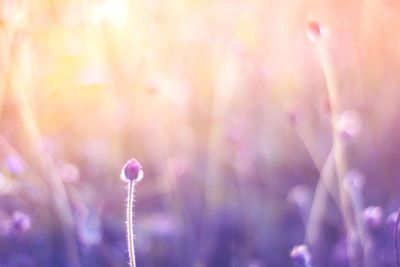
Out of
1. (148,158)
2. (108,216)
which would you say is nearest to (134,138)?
(148,158)

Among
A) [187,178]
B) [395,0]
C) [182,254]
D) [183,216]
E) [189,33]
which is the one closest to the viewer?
[182,254]

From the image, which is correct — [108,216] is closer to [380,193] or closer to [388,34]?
[380,193]

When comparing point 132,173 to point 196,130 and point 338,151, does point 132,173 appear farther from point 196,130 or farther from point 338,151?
point 196,130

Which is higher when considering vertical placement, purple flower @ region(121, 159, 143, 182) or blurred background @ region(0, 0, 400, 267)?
purple flower @ region(121, 159, 143, 182)

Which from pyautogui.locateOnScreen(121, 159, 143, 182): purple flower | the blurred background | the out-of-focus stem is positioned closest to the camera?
pyautogui.locateOnScreen(121, 159, 143, 182): purple flower

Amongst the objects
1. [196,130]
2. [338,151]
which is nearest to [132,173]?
[338,151]

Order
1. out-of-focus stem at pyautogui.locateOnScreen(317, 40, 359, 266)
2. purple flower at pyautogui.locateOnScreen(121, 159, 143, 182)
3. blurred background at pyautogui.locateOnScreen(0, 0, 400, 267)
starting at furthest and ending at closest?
1. blurred background at pyautogui.locateOnScreen(0, 0, 400, 267)
2. out-of-focus stem at pyautogui.locateOnScreen(317, 40, 359, 266)
3. purple flower at pyautogui.locateOnScreen(121, 159, 143, 182)

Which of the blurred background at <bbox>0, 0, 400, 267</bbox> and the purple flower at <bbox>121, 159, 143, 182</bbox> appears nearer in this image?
the purple flower at <bbox>121, 159, 143, 182</bbox>

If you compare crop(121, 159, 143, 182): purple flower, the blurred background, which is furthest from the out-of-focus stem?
crop(121, 159, 143, 182): purple flower

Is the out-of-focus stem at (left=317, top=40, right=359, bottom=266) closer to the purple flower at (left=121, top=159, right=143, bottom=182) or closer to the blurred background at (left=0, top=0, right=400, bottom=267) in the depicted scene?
the blurred background at (left=0, top=0, right=400, bottom=267)
